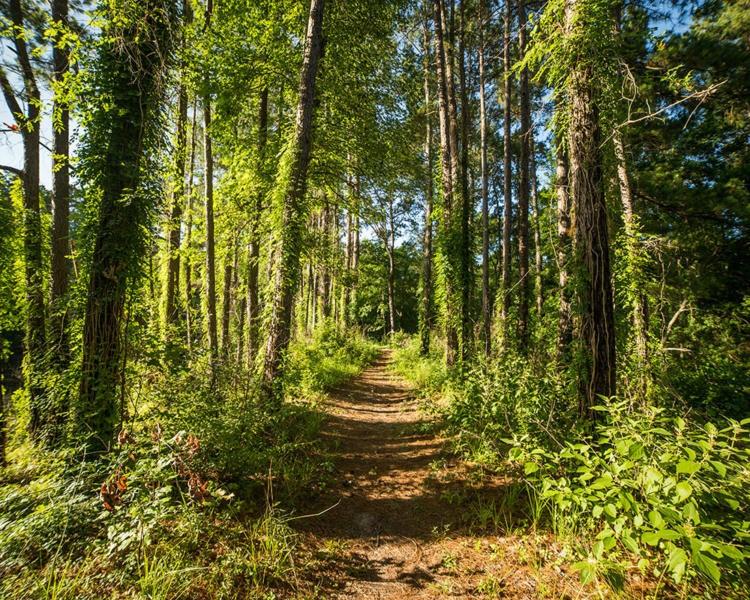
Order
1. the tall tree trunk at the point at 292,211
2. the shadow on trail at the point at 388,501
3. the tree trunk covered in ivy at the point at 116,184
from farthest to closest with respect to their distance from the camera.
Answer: the tall tree trunk at the point at 292,211, the tree trunk covered in ivy at the point at 116,184, the shadow on trail at the point at 388,501

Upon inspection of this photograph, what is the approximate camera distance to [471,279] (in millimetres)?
9539

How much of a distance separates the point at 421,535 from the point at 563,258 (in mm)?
3446

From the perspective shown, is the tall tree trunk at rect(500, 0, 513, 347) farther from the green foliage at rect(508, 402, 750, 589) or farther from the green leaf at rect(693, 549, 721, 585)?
the green leaf at rect(693, 549, 721, 585)

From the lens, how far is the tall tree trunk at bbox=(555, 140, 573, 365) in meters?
3.98

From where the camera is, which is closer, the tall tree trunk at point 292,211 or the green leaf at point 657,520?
the green leaf at point 657,520

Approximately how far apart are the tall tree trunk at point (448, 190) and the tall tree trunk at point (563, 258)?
3012 millimetres

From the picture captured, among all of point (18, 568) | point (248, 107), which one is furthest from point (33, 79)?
point (18, 568)

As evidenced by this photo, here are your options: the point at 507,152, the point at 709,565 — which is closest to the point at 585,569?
the point at 709,565

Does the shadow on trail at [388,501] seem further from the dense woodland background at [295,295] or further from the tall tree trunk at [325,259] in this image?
the tall tree trunk at [325,259]

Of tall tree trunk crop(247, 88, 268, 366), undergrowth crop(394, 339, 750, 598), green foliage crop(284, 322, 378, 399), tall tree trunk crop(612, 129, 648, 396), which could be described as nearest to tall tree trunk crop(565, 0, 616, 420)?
undergrowth crop(394, 339, 750, 598)

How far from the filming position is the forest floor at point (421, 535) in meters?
2.68

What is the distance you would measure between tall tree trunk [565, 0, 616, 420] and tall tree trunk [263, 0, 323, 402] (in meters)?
4.03

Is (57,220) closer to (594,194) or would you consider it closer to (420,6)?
(594,194)

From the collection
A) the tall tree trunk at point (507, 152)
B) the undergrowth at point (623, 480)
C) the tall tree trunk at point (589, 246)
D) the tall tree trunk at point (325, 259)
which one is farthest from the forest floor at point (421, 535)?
the tall tree trunk at point (325, 259)
